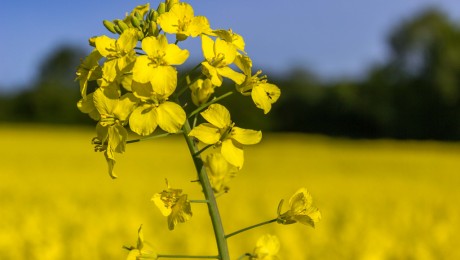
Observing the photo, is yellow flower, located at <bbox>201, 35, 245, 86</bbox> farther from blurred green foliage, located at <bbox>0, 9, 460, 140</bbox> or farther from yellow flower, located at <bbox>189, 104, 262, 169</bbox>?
blurred green foliage, located at <bbox>0, 9, 460, 140</bbox>

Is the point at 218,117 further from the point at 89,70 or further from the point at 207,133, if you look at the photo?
the point at 89,70

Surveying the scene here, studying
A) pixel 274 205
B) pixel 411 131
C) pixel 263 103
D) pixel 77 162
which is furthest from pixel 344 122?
pixel 263 103

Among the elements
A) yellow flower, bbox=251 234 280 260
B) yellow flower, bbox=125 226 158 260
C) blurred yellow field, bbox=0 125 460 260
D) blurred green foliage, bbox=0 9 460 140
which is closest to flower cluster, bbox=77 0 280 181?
yellow flower, bbox=125 226 158 260

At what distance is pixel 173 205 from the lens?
5.31ft

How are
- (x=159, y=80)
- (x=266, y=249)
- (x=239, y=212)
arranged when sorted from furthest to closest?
(x=239, y=212) → (x=266, y=249) → (x=159, y=80)

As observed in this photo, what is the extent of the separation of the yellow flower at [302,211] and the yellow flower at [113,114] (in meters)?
0.45

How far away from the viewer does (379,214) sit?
649 cm

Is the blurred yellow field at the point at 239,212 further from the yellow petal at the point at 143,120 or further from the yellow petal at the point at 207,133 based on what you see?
the yellow petal at the point at 143,120

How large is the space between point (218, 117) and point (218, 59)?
0.13 metres

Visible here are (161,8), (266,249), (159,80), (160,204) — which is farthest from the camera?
(266,249)

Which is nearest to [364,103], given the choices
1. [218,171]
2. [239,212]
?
[239,212]

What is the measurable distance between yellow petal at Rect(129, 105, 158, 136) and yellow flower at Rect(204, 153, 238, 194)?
1.27 feet

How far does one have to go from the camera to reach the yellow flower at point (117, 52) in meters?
1.55

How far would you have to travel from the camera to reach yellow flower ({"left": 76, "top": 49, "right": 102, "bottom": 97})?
1.65m
